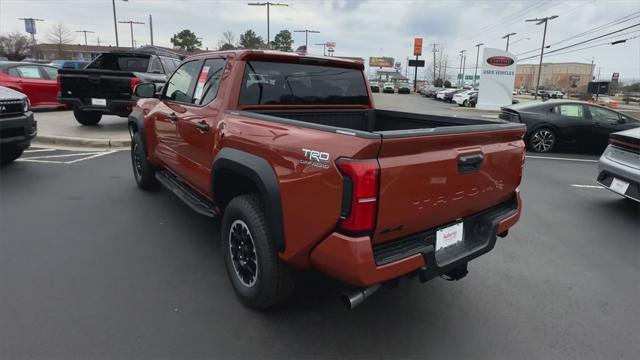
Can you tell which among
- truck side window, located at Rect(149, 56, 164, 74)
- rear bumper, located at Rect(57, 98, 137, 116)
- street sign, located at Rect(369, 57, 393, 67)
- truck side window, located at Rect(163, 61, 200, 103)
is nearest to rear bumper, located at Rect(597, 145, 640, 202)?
truck side window, located at Rect(163, 61, 200, 103)

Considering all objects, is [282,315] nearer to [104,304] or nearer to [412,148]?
[104,304]

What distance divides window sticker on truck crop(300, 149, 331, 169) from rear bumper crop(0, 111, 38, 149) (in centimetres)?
596

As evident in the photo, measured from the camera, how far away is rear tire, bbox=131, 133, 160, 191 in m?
5.46

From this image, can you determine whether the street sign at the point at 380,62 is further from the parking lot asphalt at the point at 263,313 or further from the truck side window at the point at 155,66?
the parking lot asphalt at the point at 263,313

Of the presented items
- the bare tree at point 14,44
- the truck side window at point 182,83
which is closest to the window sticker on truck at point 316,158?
the truck side window at point 182,83

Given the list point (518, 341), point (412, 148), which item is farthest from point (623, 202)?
point (412, 148)

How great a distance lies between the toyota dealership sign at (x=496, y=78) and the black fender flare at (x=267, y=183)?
2617 centimetres

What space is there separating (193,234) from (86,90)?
7.21m

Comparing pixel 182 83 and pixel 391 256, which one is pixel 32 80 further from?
pixel 391 256

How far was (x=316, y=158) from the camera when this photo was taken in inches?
88.2

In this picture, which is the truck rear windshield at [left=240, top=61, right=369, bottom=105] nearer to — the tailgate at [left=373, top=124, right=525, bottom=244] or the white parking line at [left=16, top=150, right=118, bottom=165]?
the tailgate at [left=373, top=124, right=525, bottom=244]

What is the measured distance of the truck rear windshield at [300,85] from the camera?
138 inches

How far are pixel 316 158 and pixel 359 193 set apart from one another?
330 millimetres

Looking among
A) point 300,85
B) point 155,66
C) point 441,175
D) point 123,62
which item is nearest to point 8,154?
point 155,66
